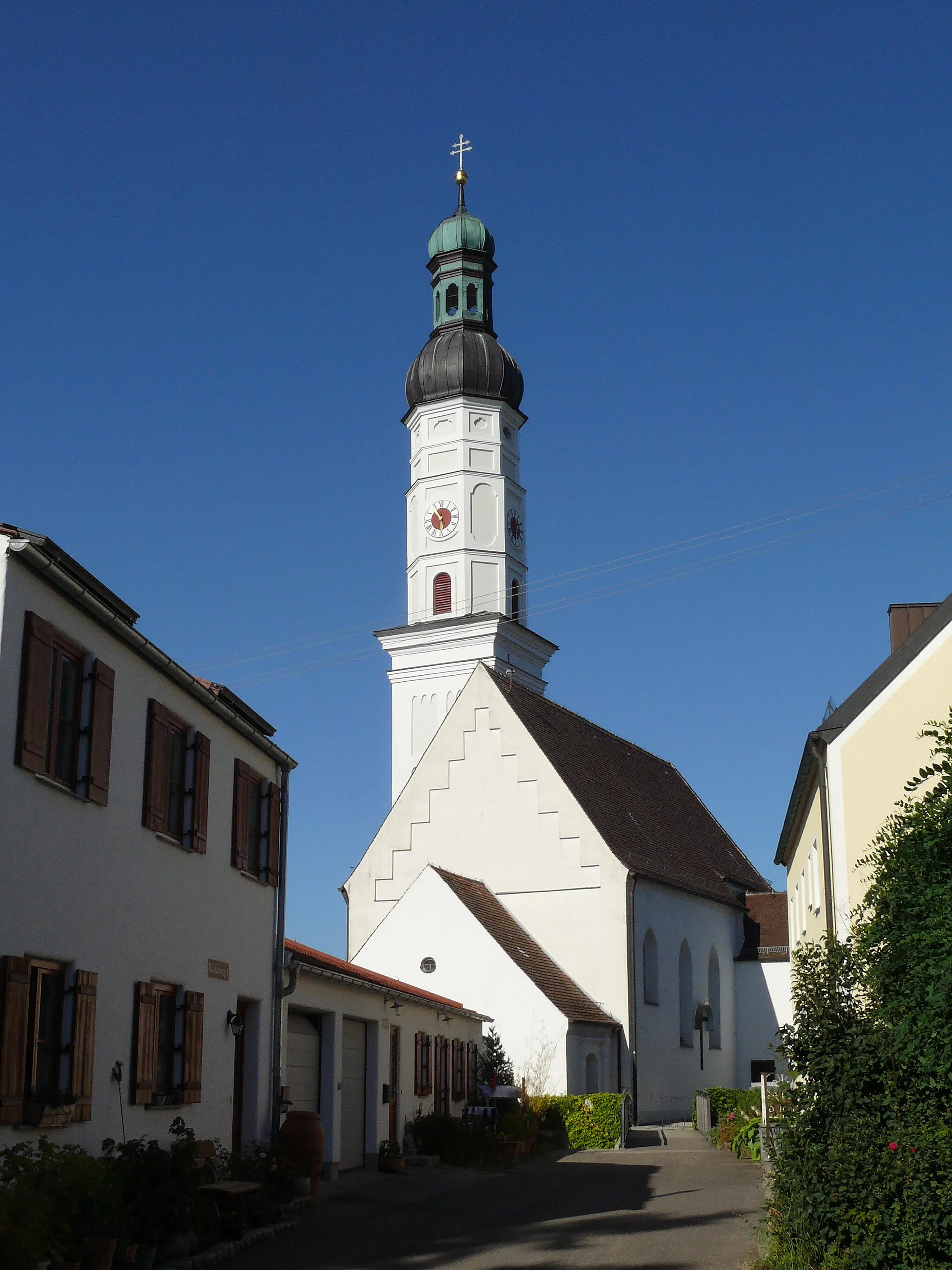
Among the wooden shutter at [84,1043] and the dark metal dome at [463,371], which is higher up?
the dark metal dome at [463,371]

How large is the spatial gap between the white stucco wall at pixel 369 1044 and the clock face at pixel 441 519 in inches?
1175

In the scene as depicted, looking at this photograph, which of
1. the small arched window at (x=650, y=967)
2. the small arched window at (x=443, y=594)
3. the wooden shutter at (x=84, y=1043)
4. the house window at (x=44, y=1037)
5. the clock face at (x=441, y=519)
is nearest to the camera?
the house window at (x=44, y=1037)

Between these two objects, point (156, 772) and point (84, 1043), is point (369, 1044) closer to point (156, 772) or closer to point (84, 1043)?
point (156, 772)

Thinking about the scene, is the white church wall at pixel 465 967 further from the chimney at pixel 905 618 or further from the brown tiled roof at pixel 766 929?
the chimney at pixel 905 618

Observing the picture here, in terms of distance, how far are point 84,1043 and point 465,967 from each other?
21.7 meters

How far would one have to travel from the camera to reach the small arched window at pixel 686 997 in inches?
1641

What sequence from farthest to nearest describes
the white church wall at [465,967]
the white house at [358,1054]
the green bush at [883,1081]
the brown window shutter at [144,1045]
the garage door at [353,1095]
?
the white church wall at [465,967]
the garage door at [353,1095]
the white house at [358,1054]
the brown window shutter at [144,1045]
the green bush at [883,1081]

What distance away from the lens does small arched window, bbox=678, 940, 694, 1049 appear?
41.7 metres

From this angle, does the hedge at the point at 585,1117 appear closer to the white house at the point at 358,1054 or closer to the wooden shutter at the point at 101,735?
the white house at the point at 358,1054

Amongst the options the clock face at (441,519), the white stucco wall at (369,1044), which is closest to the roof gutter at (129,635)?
the white stucco wall at (369,1044)

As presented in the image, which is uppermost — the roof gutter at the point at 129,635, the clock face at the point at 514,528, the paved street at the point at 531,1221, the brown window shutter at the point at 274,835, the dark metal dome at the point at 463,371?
the dark metal dome at the point at 463,371

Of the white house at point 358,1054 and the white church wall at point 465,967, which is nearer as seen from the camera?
the white house at point 358,1054

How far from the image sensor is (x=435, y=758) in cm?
4247

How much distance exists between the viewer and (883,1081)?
12.1 m
